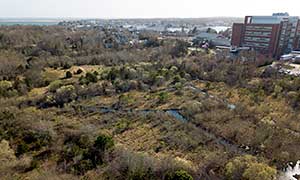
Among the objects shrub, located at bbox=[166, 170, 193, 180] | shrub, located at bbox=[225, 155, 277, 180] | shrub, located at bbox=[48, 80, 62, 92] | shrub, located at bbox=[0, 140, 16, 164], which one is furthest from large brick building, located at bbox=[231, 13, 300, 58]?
shrub, located at bbox=[0, 140, 16, 164]

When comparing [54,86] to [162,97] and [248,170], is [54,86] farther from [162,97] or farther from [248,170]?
[248,170]

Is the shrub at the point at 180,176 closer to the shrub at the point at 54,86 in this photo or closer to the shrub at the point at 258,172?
the shrub at the point at 258,172

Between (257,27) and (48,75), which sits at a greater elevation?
(257,27)

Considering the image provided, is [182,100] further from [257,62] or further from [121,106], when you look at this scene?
[257,62]

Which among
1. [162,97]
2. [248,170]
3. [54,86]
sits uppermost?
[248,170]

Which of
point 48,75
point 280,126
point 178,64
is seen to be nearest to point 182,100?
point 280,126

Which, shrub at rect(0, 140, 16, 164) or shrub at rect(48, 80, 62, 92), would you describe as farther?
shrub at rect(48, 80, 62, 92)

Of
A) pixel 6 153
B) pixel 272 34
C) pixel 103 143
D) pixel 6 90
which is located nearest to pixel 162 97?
pixel 103 143

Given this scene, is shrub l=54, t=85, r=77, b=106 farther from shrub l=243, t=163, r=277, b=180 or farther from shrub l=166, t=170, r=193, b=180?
shrub l=243, t=163, r=277, b=180

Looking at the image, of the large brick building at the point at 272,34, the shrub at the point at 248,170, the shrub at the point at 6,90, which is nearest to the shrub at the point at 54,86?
the shrub at the point at 6,90
